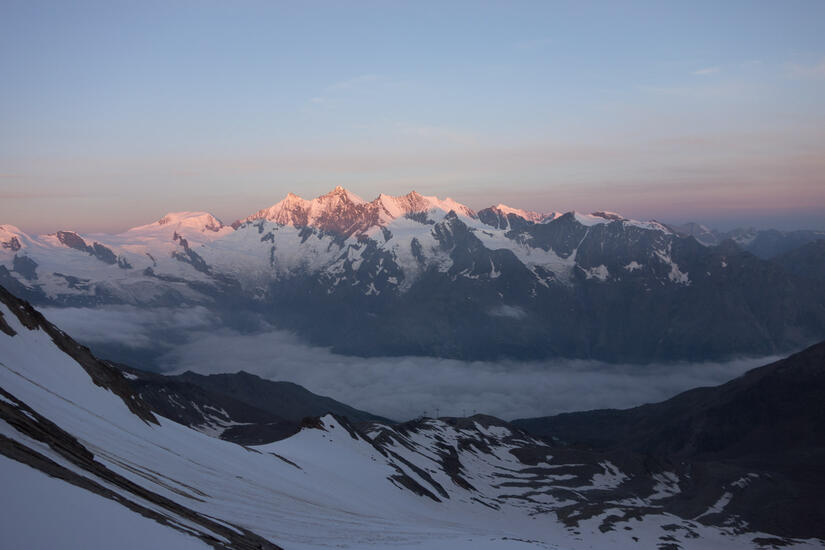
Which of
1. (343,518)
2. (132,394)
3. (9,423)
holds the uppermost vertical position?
(9,423)

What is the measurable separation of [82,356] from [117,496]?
48.0 m

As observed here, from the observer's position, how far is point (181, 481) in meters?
51.9

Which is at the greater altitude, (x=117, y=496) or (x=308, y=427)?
(x=117, y=496)

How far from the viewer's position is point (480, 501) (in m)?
165

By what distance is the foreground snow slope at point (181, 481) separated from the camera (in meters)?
25.2

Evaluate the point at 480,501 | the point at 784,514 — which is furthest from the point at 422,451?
the point at 784,514

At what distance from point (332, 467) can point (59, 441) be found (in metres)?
83.8

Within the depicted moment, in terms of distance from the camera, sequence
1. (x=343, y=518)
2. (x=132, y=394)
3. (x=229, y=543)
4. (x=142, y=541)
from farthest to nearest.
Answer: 1. (x=132, y=394)
2. (x=343, y=518)
3. (x=229, y=543)
4. (x=142, y=541)

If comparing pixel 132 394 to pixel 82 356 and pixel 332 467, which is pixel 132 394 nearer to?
pixel 82 356

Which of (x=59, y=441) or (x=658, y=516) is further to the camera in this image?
(x=658, y=516)

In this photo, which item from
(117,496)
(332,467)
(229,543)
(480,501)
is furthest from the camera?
(480,501)

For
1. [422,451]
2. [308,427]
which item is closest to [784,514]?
[422,451]

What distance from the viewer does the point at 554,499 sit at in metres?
192

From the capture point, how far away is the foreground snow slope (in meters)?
25.2
